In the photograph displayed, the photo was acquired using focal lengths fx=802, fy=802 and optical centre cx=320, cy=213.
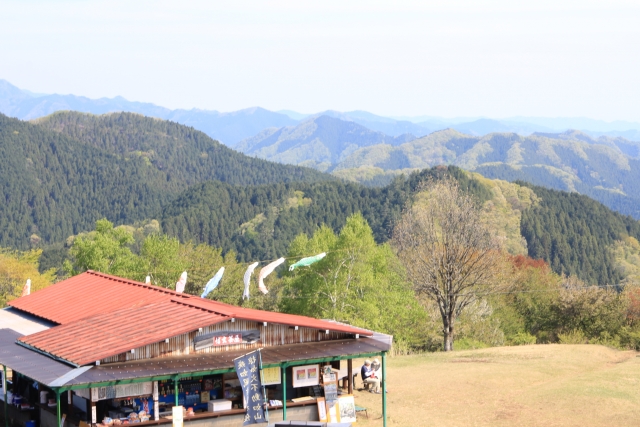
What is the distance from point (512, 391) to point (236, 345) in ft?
43.1

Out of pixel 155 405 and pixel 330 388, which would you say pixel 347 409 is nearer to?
pixel 330 388

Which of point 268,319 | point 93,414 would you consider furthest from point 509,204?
point 93,414

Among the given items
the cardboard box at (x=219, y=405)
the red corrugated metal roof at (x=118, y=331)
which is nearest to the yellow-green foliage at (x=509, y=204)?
the red corrugated metal roof at (x=118, y=331)

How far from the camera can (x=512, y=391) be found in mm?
34156

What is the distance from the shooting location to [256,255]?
177125 mm

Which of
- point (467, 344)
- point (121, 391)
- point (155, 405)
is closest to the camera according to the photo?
point (121, 391)

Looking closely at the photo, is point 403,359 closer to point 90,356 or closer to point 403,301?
point 403,301

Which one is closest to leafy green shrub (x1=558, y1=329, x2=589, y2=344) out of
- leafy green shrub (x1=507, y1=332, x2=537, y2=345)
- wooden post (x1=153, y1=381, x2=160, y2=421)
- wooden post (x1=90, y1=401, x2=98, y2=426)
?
leafy green shrub (x1=507, y1=332, x2=537, y2=345)

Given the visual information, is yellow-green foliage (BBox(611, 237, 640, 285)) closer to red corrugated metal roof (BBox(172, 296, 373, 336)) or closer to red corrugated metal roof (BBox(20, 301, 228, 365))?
red corrugated metal roof (BBox(172, 296, 373, 336))

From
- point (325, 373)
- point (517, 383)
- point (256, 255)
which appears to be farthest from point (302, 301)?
point (256, 255)

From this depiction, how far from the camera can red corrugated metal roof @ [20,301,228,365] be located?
2556 cm

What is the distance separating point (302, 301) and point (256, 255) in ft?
383

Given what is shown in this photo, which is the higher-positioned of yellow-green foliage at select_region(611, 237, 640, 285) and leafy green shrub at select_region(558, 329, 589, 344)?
yellow-green foliage at select_region(611, 237, 640, 285)

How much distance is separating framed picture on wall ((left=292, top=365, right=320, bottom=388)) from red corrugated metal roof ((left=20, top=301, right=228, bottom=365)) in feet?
11.8
